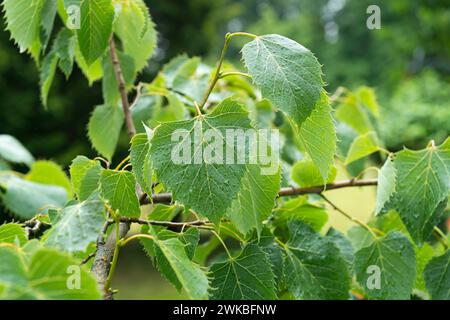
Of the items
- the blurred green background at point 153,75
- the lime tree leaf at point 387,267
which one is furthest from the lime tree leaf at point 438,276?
the blurred green background at point 153,75

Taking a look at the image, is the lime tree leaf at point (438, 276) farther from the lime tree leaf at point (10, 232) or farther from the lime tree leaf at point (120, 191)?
the lime tree leaf at point (10, 232)

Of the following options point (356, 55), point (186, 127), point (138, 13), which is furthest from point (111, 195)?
point (356, 55)

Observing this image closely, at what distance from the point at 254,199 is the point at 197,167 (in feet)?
0.31

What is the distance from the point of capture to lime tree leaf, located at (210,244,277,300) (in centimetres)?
68

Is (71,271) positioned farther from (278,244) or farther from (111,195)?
(278,244)

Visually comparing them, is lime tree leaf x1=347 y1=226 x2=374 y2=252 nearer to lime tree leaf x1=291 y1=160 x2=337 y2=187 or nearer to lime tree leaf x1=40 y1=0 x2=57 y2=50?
lime tree leaf x1=291 y1=160 x2=337 y2=187

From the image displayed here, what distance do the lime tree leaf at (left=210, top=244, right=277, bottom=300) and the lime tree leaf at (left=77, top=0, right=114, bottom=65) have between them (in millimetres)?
321

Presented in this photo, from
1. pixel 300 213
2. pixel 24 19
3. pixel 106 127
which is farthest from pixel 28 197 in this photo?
pixel 300 213

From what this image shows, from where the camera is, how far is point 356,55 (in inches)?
704

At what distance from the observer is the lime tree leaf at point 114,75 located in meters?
1.00

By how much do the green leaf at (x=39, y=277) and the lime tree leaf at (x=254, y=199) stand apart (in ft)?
0.83

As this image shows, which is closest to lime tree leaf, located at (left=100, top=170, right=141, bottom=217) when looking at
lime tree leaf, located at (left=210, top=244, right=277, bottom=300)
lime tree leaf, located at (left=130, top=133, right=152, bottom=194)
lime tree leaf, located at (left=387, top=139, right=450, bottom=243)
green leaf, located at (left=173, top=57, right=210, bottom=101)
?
lime tree leaf, located at (left=130, top=133, right=152, bottom=194)

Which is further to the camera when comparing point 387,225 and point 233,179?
point 387,225
